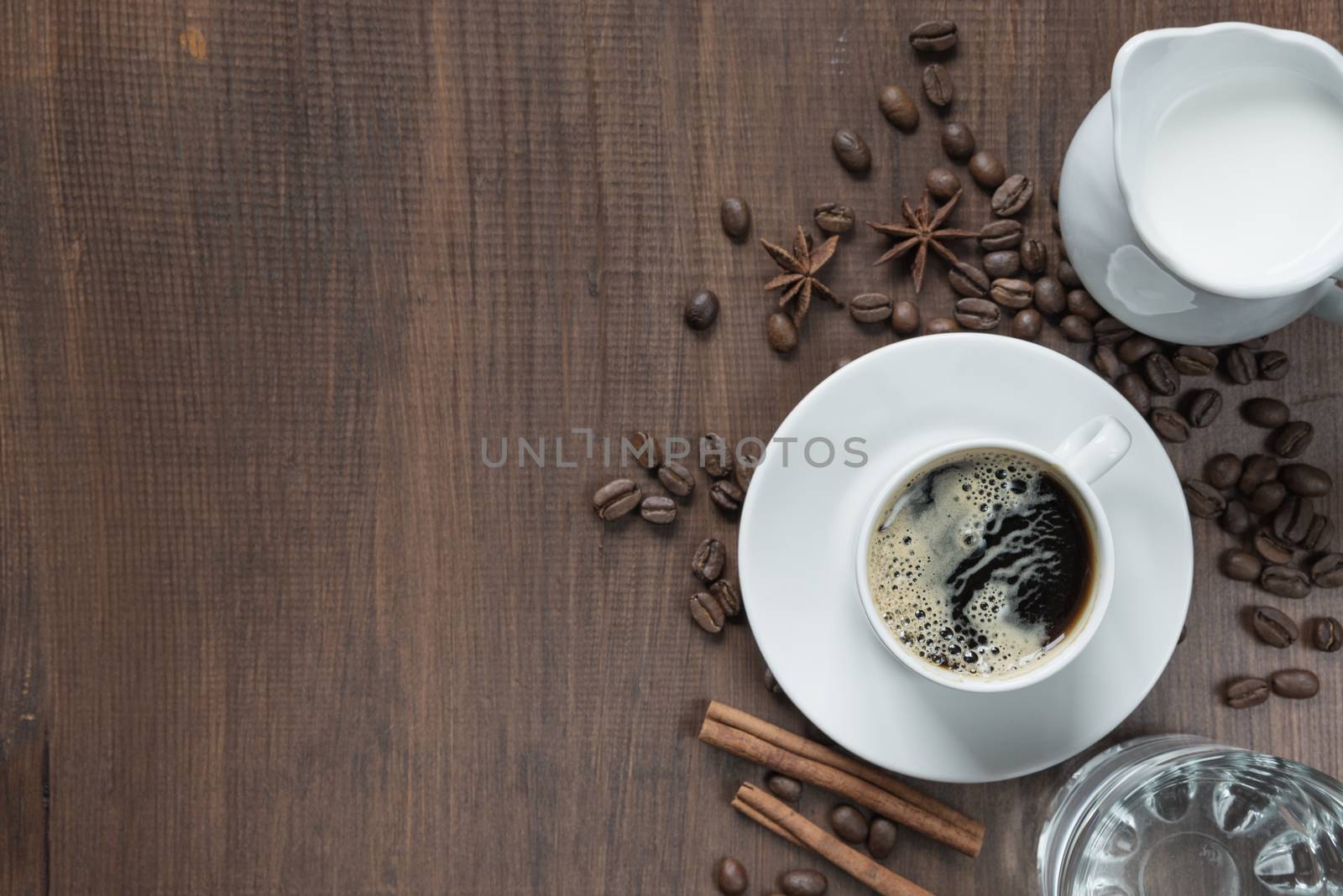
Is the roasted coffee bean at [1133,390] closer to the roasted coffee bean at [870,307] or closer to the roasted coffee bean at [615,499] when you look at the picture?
the roasted coffee bean at [870,307]

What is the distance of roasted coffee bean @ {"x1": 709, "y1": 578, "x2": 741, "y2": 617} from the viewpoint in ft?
Result: 3.61

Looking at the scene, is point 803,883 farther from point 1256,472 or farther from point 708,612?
point 1256,472

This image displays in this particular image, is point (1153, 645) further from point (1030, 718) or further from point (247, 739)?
point (247, 739)

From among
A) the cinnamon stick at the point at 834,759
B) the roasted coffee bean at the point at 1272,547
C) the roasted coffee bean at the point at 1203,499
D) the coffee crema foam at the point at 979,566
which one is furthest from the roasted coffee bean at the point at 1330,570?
the cinnamon stick at the point at 834,759

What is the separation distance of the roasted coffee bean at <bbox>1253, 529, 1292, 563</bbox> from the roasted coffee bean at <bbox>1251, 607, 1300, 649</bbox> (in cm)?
6

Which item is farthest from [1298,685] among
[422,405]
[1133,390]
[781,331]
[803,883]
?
[422,405]

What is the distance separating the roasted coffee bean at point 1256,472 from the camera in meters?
1.10

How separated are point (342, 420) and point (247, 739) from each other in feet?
1.28

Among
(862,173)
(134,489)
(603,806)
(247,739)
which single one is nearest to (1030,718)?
(603,806)

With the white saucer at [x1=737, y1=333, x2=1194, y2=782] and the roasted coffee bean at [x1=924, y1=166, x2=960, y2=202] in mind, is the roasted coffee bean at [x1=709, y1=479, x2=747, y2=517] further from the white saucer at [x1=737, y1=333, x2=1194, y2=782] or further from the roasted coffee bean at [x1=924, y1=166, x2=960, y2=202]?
the roasted coffee bean at [x1=924, y1=166, x2=960, y2=202]

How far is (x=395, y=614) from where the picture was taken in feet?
3.68

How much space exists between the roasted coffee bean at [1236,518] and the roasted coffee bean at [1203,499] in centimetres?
2

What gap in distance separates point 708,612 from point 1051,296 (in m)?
0.52

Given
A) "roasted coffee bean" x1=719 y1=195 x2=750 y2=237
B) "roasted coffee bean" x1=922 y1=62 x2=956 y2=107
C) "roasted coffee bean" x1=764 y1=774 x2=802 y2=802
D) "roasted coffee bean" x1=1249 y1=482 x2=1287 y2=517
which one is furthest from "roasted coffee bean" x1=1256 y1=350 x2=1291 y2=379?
"roasted coffee bean" x1=764 y1=774 x2=802 y2=802
